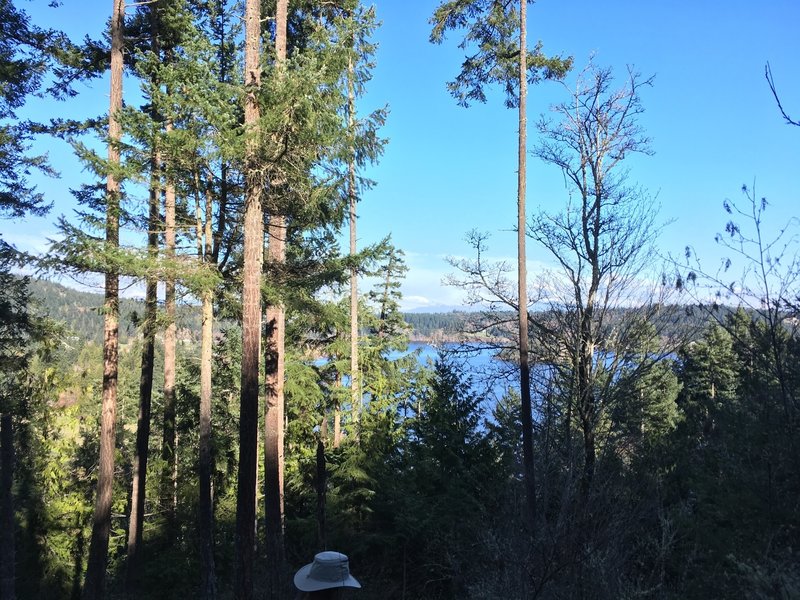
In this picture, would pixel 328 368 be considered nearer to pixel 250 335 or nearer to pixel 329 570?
pixel 250 335

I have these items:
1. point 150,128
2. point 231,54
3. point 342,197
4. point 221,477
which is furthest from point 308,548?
point 231,54

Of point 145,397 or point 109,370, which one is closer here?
point 109,370

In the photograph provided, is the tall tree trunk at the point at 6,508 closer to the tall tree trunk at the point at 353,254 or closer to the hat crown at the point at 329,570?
the tall tree trunk at the point at 353,254

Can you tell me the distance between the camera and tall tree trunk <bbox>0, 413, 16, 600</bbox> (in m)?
9.62

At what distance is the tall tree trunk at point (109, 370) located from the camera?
9648 mm

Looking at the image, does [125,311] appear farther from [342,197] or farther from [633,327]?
[633,327]

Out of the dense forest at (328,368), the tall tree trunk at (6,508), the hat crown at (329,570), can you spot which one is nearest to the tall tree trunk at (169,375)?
the dense forest at (328,368)

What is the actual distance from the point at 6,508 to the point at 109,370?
11.0ft

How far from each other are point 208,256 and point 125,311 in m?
3.28

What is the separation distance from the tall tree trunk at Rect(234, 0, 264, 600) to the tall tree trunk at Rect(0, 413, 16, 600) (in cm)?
559

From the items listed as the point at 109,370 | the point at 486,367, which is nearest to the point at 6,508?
the point at 109,370

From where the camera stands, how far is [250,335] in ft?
25.8

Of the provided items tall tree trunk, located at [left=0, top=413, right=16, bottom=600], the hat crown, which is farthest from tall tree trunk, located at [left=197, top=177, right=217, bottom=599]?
the hat crown

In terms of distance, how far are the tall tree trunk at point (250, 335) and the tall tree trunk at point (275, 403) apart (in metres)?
1.12
